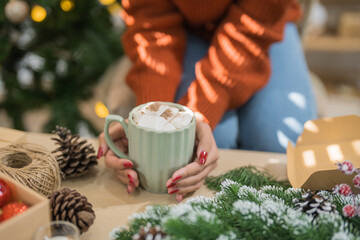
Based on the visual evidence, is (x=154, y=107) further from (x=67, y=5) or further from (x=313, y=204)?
(x=67, y=5)

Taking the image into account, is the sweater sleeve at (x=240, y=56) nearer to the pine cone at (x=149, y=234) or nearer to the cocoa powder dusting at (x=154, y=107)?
the cocoa powder dusting at (x=154, y=107)

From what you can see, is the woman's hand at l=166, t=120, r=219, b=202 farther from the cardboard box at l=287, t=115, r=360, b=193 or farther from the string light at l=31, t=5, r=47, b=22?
the string light at l=31, t=5, r=47, b=22

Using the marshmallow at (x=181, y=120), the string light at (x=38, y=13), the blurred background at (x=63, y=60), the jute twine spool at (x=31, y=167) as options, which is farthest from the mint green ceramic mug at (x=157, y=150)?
the string light at (x=38, y=13)

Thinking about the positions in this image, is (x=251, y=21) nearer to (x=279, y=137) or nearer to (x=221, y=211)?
(x=279, y=137)

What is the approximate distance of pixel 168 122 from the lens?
544 millimetres

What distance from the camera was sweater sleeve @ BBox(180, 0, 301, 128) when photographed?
0.85 meters

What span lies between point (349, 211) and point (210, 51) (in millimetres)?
563

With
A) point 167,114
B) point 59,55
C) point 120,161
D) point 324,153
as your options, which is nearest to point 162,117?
point 167,114

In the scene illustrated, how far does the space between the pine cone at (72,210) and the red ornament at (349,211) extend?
1.16 ft

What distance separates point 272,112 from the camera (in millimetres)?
886

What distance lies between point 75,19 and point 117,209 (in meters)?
0.88

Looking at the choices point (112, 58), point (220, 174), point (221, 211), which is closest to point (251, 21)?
point (220, 174)

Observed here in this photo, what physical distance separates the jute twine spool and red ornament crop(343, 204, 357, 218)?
440mm

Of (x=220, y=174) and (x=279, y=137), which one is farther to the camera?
(x=279, y=137)
